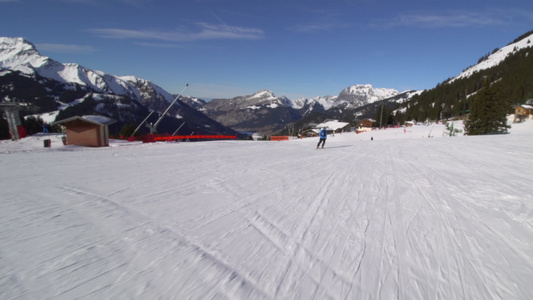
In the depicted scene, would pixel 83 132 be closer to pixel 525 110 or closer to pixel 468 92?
pixel 525 110

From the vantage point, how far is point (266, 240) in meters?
3.43

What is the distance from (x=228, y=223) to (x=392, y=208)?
10.9ft

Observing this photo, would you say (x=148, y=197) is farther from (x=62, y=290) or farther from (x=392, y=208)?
(x=392, y=208)

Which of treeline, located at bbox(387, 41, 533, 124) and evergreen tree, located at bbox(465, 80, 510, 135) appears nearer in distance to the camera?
evergreen tree, located at bbox(465, 80, 510, 135)

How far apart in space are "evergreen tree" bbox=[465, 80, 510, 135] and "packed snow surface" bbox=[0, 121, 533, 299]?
3836 cm

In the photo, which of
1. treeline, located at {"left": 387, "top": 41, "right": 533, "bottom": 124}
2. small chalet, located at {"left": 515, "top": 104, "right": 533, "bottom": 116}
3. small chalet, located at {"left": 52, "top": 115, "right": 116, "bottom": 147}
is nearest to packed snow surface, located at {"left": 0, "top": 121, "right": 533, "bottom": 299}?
small chalet, located at {"left": 52, "top": 115, "right": 116, "bottom": 147}

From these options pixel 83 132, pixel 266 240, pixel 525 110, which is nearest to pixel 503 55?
pixel 525 110

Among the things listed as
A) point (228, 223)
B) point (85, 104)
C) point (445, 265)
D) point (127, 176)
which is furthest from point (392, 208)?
point (85, 104)

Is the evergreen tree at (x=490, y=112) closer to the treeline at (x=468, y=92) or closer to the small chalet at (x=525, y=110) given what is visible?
the treeline at (x=468, y=92)

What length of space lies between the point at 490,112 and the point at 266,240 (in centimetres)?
4545

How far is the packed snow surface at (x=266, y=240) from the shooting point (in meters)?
2.50

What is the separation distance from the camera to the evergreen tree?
33750mm

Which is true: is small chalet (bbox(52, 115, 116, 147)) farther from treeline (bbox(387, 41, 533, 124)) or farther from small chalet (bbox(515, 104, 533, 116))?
small chalet (bbox(515, 104, 533, 116))

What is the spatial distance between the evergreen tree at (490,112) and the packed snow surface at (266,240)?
3836 cm
